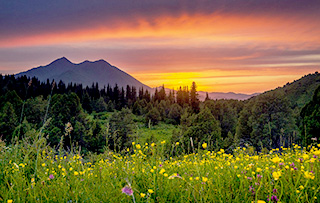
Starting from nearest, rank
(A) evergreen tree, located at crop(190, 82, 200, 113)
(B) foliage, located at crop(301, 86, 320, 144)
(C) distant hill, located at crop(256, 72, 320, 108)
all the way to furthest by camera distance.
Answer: (B) foliage, located at crop(301, 86, 320, 144) < (A) evergreen tree, located at crop(190, 82, 200, 113) < (C) distant hill, located at crop(256, 72, 320, 108)

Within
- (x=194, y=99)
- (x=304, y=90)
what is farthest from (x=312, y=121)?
(x=304, y=90)

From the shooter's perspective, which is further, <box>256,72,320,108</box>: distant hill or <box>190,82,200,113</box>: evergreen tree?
<box>256,72,320,108</box>: distant hill

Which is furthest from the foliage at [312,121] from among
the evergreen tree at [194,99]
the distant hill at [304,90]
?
the distant hill at [304,90]

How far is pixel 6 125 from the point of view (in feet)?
121

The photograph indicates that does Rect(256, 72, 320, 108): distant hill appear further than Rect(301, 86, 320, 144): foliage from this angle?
Yes

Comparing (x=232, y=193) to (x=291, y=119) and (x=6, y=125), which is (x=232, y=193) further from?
(x=6, y=125)

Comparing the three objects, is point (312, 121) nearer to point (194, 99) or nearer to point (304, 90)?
point (194, 99)

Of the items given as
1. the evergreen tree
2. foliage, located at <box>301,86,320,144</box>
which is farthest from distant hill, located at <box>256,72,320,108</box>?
foliage, located at <box>301,86,320,144</box>

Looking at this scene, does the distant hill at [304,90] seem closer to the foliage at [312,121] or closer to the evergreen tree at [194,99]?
the evergreen tree at [194,99]

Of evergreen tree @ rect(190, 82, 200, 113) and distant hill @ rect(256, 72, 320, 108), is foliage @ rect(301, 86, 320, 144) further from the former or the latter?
distant hill @ rect(256, 72, 320, 108)

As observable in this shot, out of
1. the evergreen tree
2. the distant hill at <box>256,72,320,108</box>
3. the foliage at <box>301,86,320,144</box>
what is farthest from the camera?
the distant hill at <box>256,72,320,108</box>

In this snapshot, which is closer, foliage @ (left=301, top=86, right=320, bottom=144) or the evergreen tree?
foliage @ (left=301, top=86, right=320, bottom=144)

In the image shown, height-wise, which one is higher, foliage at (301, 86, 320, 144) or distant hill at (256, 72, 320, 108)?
distant hill at (256, 72, 320, 108)

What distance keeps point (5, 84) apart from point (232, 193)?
4306 inches
